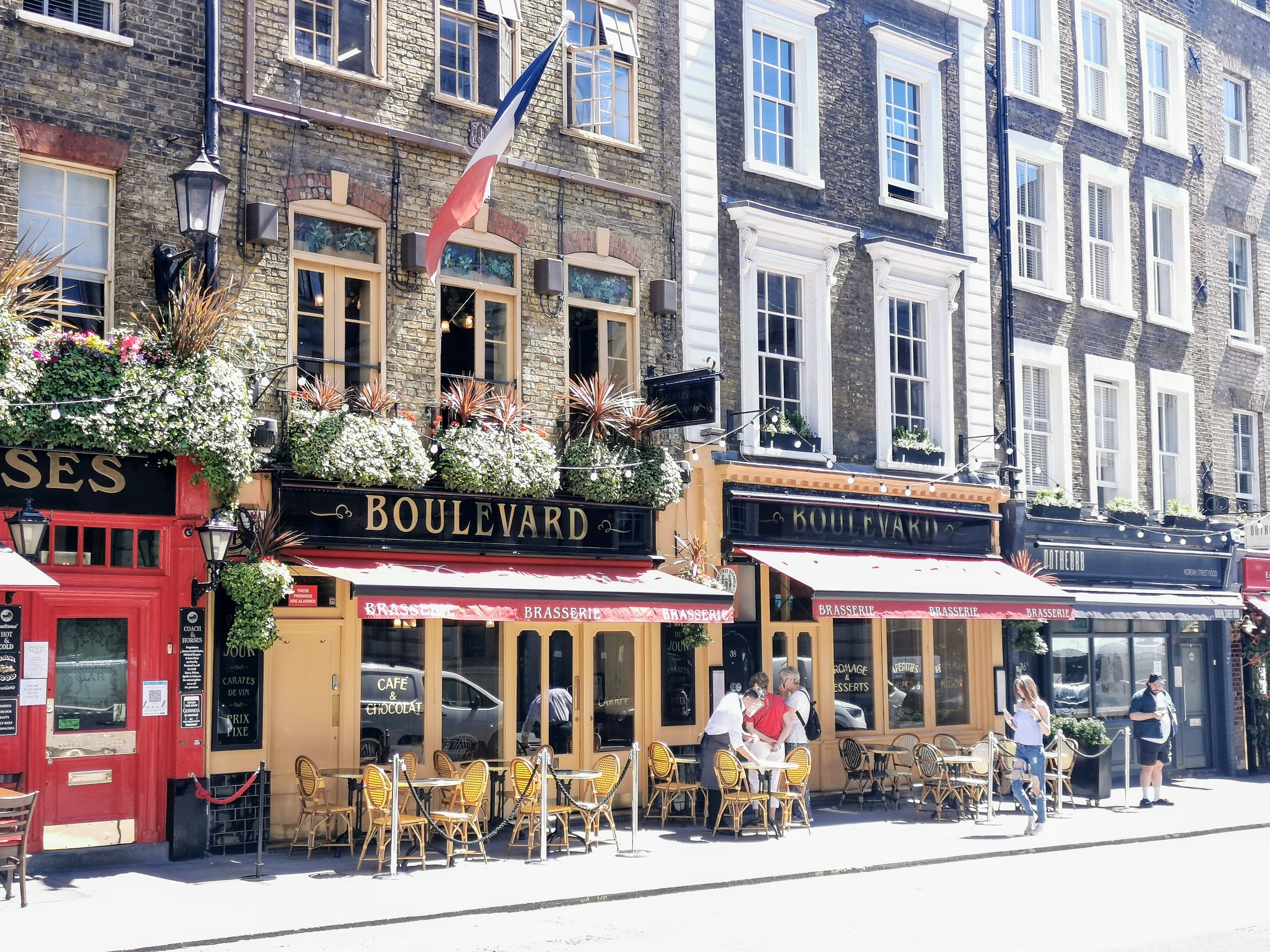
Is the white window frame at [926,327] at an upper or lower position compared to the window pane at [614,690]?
upper

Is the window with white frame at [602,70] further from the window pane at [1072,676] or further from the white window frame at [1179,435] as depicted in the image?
the white window frame at [1179,435]

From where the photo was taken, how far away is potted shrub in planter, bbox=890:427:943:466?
21.2 meters

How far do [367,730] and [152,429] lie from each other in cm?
429

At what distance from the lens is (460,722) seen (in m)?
16.3

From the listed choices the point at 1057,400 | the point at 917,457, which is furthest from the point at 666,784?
the point at 1057,400

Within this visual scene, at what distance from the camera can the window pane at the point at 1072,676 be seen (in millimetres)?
23188

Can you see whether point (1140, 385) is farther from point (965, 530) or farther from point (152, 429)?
point (152, 429)

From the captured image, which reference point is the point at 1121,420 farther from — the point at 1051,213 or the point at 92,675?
the point at 92,675

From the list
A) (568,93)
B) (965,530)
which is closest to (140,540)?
(568,93)

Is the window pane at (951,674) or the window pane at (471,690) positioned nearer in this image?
the window pane at (471,690)

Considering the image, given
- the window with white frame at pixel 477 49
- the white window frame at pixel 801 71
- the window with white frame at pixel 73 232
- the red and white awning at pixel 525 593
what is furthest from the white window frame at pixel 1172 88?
the window with white frame at pixel 73 232

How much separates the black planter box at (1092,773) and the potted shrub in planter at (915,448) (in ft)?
15.3

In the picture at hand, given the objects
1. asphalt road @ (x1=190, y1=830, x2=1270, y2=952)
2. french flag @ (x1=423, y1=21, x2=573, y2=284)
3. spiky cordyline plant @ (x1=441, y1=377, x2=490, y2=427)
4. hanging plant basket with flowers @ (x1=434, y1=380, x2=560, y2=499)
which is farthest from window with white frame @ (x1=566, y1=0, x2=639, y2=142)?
asphalt road @ (x1=190, y1=830, x2=1270, y2=952)

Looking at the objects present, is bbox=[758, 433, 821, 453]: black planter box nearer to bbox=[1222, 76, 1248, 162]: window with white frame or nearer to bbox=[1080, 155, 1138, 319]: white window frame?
bbox=[1080, 155, 1138, 319]: white window frame
